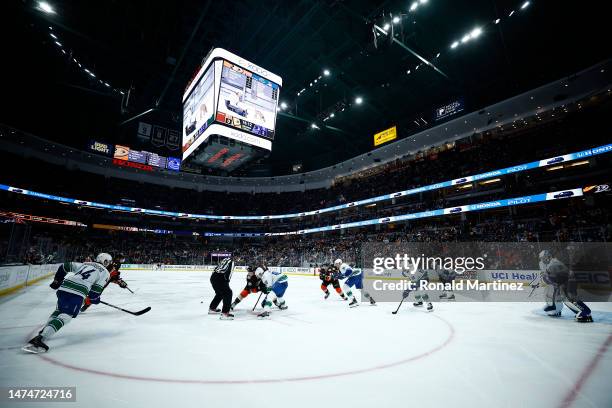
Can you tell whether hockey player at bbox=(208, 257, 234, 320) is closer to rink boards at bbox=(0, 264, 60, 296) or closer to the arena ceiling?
rink boards at bbox=(0, 264, 60, 296)

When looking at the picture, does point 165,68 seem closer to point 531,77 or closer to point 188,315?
point 188,315

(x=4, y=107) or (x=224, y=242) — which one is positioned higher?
(x=4, y=107)

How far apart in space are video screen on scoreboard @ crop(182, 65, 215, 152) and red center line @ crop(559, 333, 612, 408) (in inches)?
482

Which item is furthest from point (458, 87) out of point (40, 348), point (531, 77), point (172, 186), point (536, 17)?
point (172, 186)

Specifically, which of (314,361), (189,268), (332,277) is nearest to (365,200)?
(189,268)

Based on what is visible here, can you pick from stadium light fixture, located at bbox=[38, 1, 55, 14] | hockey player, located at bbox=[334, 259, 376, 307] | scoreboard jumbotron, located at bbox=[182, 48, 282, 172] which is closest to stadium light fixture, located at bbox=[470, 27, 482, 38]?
scoreboard jumbotron, located at bbox=[182, 48, 282, 172]

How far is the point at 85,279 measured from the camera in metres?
4.20

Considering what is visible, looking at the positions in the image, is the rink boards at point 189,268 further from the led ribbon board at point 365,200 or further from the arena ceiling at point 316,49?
the arena ceiling at point 316,49

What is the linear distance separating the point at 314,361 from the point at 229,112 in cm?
1077

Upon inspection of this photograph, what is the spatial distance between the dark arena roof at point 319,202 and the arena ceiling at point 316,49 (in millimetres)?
134

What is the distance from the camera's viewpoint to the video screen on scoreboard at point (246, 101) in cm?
1188

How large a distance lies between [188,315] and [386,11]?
14443 millimetres

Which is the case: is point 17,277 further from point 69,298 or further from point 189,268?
point 189,268

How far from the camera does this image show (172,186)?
4447cm
